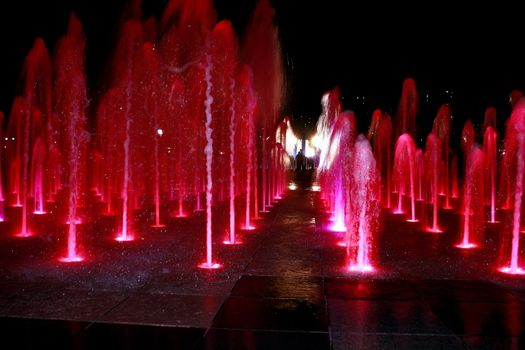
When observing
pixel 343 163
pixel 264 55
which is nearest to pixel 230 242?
pixel 343 163

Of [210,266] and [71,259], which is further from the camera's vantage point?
[71,259]

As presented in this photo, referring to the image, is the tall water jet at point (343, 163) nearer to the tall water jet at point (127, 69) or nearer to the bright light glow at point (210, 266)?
the bright light glow at point (210, 266)

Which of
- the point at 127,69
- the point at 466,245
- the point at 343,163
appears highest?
the point at 127,69

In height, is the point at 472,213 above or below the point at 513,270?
above

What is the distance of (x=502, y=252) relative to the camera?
9789 millimetres

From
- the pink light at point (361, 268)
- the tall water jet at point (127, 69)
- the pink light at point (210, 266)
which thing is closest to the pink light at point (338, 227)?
the pink light at point (361, 268)

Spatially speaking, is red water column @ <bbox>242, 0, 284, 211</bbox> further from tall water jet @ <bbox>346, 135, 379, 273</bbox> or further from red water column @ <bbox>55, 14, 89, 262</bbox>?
tall water jet @ <bbox>346, 135, 379, 273</bbox>

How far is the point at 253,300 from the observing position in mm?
6270

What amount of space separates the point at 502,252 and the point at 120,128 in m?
23.3

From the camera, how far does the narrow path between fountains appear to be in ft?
16.3

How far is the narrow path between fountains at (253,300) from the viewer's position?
4.98m

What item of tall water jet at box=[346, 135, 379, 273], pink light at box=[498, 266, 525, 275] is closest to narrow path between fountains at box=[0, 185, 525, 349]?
pink light at box=[498, 266, 525, 275]

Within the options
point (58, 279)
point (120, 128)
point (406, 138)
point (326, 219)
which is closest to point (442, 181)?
point (406, 138)

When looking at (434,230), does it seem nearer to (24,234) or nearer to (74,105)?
(74,105)
